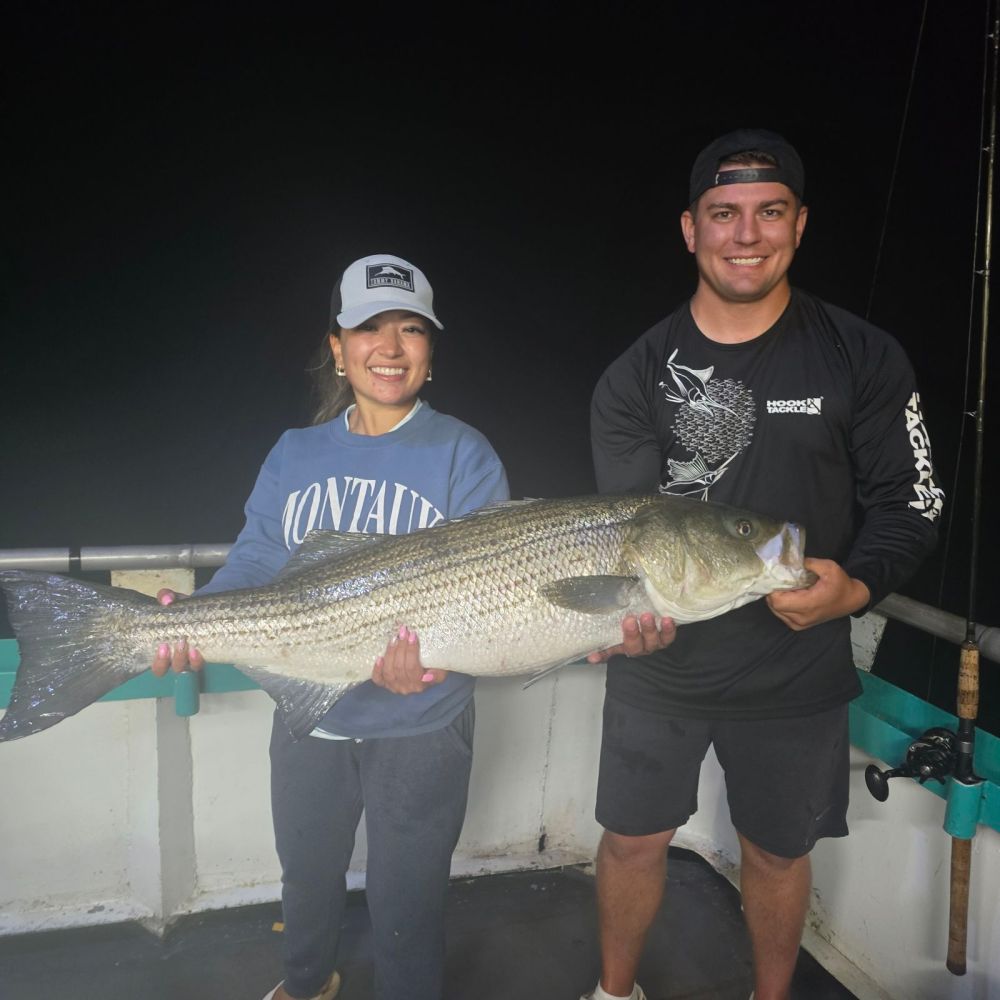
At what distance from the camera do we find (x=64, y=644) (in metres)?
2.09

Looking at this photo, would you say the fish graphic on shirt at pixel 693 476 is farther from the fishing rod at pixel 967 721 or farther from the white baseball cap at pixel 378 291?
the white baseball cap at pixel 378 291

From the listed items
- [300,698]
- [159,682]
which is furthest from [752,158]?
[159,682]

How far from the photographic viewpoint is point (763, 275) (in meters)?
2.10

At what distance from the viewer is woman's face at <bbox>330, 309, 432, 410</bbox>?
2215 mm

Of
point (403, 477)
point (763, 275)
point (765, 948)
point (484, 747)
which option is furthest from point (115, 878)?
point (763, 275)

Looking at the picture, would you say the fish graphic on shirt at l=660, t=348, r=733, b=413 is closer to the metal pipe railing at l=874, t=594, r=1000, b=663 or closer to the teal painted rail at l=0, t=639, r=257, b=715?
the metal pipe railing at l=874, t=594, r=1000, b=663

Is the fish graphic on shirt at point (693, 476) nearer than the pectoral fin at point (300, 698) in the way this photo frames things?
No

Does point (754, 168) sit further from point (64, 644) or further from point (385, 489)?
point (64, 644)

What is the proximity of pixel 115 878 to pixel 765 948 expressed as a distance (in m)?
2.47

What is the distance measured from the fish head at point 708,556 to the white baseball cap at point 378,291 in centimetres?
98

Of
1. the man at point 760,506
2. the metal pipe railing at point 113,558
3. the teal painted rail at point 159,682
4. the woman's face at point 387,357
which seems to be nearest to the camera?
the man at point 760,506

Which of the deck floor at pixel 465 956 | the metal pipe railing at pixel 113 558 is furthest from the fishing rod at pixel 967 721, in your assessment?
the metal pipe railing at pixel 113 558

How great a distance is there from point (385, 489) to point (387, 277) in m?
0.68

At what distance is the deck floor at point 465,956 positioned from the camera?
2525 mm
